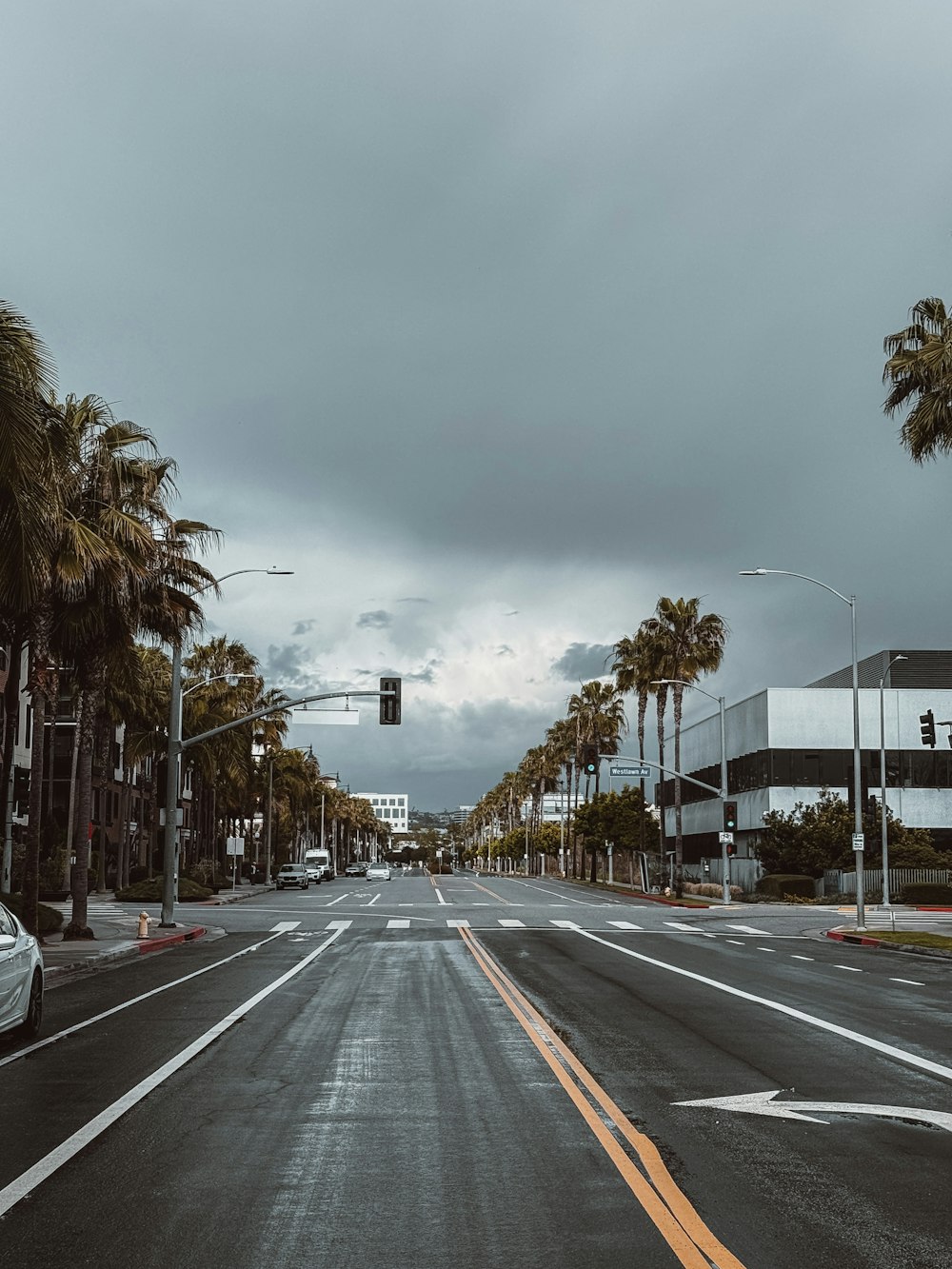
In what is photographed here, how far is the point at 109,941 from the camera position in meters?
28.6

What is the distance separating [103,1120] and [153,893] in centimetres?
4715

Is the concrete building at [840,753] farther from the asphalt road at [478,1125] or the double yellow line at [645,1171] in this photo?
the double yellow line at [645,1171]

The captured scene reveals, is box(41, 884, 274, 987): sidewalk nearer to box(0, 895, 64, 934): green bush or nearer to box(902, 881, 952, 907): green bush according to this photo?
box(0, 895, 64, 934): green bush

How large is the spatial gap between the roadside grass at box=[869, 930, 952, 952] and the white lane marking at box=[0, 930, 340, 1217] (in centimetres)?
1992

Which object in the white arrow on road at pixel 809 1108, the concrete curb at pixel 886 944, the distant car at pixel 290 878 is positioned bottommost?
the distant car at pixel 290 878

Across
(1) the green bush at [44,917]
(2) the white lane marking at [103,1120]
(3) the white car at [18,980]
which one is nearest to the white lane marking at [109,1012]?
(3) the white car at [18,980]

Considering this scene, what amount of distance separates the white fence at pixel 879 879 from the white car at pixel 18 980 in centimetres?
5242

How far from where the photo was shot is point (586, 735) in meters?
103

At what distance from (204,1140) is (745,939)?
27292 mm

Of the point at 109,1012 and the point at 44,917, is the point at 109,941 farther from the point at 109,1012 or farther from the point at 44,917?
the point at 109,1012

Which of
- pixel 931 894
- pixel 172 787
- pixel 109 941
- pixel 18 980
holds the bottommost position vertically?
pixel 931 894

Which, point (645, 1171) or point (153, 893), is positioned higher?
point (645, 1171)

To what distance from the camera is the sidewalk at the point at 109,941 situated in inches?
914

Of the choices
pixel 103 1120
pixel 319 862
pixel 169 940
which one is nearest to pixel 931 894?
pixel 169 940
